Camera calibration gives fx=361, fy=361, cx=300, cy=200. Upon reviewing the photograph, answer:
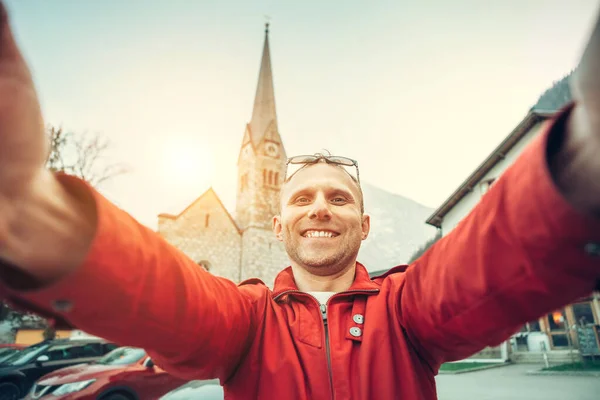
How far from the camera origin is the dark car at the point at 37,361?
27.2ft

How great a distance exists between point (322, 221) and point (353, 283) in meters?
0.34

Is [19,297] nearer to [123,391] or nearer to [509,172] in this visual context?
[509,172]

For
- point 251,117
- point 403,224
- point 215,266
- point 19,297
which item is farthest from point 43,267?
point 403,224

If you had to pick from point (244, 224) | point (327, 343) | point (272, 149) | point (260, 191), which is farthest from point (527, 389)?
point (272, 149)

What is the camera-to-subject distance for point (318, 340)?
1.44 metres

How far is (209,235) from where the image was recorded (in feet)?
80.5

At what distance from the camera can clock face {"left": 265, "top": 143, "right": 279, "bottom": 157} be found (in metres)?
28.2

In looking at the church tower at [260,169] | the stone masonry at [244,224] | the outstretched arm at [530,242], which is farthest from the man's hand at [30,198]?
the church tower at [260,169]

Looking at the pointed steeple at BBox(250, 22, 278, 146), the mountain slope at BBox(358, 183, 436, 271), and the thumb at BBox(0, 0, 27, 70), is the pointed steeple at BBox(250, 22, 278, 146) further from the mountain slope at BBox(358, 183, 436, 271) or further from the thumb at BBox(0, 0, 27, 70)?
the mountain slope at BBox(358, 183, 436, 271)

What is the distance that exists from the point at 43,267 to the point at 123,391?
7019 millimetres

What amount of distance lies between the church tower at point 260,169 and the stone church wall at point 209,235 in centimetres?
153

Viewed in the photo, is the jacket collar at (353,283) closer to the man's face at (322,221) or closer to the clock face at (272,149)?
the man's face at (322,221)

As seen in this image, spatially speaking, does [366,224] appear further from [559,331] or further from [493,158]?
[559,331]

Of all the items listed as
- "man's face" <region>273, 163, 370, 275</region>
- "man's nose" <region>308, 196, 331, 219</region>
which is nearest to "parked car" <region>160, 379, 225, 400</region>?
"man's face" <region>273, 163, 370, 275</region>
